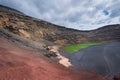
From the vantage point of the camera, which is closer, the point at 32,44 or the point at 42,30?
the point at 32,44

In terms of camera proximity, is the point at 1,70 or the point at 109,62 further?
the point at 109,62

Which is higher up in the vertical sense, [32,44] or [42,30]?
[42,30]

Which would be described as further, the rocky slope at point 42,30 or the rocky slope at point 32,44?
the rocky slope at point 42,30

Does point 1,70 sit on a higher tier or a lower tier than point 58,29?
lower

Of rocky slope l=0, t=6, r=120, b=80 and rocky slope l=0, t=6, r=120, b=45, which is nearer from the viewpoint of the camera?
rocky slope l=0, t=6, r=120, b=80

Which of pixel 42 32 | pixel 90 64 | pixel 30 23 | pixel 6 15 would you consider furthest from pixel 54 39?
pixel 90 64

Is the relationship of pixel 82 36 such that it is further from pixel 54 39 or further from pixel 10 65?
pixel 10 65

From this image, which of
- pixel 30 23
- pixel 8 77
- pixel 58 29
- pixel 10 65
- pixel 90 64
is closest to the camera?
pixel 8 77

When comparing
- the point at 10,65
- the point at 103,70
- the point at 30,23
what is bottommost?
the point at 103,70
